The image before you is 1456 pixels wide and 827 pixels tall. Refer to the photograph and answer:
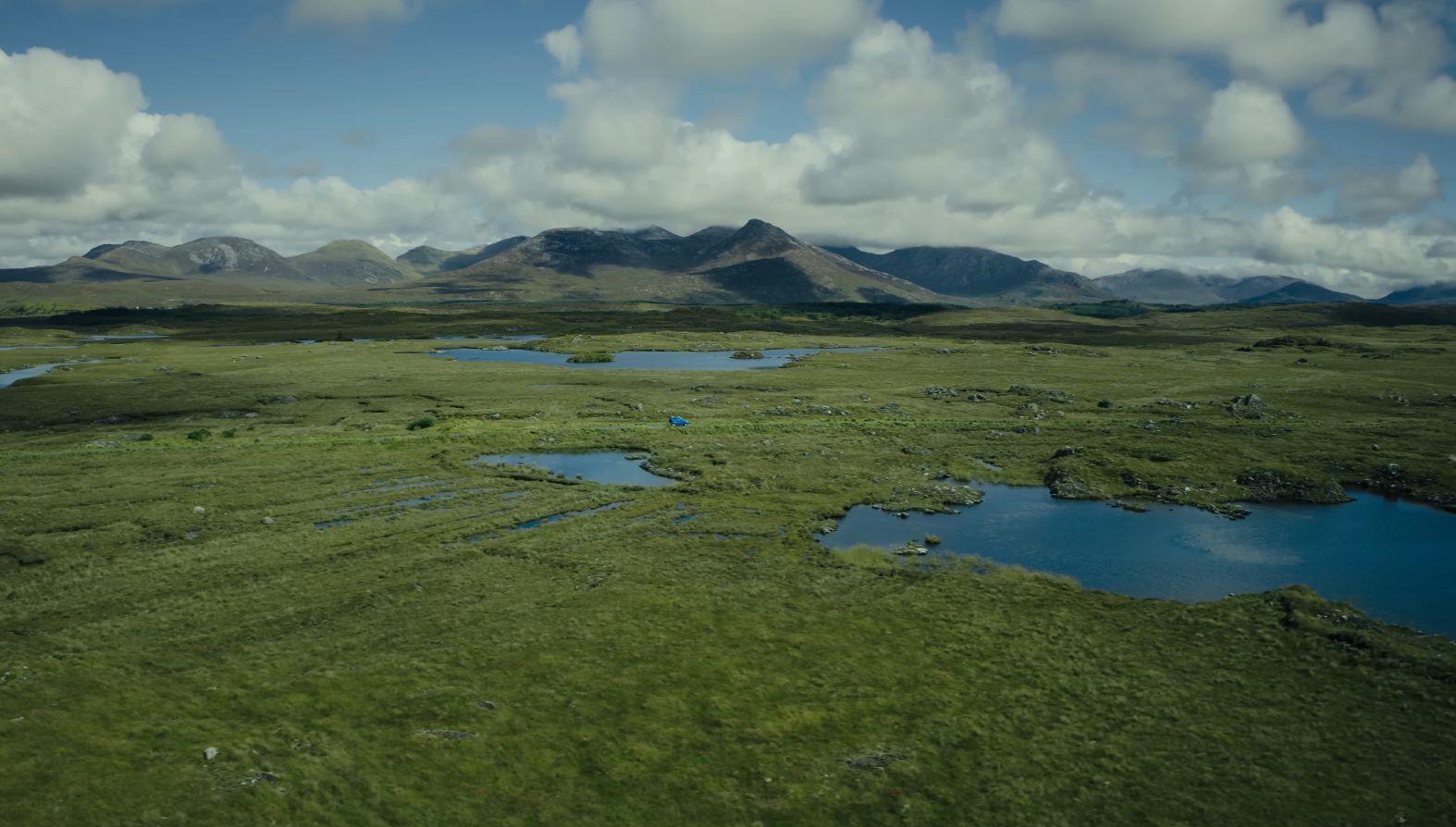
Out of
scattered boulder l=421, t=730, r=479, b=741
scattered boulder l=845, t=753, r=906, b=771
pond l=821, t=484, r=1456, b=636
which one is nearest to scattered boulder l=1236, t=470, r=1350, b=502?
pond l=821, t=484, r=1456, b=636

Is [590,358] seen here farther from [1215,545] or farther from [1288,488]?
[1215,545]

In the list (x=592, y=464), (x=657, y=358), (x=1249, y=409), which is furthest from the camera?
(x=657, y=358)

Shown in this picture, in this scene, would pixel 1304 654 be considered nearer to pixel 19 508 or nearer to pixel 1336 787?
pixel 1336 787

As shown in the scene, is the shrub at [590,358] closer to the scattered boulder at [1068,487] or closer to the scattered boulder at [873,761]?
the scattered boulder at [1068,487]

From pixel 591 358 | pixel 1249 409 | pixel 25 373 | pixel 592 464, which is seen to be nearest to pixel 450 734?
pixel 592 464

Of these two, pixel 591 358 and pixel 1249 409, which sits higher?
pixel 591 358

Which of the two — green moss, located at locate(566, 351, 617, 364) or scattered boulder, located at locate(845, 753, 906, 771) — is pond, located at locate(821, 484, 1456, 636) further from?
green moss, located at locate(566, 351, 617, 364)

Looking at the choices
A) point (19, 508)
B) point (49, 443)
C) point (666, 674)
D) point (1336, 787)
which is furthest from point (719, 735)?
point (49, 443)
